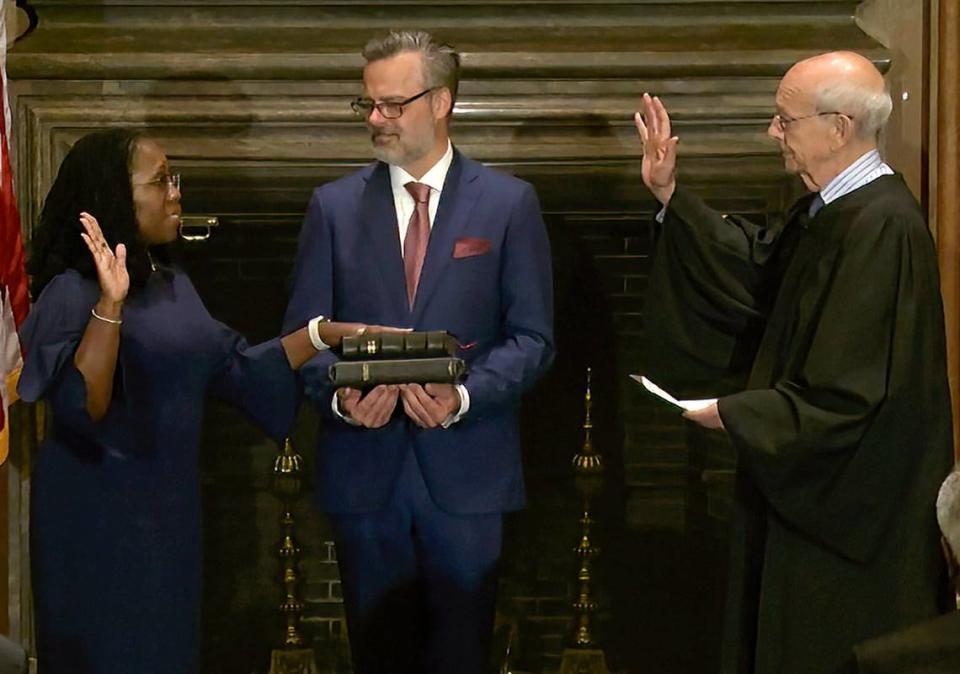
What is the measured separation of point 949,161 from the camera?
4.36 meters

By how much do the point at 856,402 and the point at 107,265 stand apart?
158cm

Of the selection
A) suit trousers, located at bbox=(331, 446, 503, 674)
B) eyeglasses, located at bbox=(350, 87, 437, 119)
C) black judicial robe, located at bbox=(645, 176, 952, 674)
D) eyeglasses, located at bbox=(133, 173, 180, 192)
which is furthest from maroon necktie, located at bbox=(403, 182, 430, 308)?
black judicial robe, located at bbox=(645, 176, 952, 674)

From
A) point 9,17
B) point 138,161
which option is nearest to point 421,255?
point 138,161

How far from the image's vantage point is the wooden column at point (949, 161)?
4359 mm

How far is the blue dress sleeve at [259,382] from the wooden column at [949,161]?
1803 mm

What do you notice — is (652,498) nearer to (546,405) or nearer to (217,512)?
(546,405)

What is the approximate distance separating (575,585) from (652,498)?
0.35 metres

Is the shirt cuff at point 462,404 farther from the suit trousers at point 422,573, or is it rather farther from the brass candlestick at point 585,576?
the brass candlestick at point 585,576

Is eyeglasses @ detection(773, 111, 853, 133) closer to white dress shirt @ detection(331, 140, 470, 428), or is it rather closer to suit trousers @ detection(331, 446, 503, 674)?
white dress shirt @ detection(331, 140, 470, 428)

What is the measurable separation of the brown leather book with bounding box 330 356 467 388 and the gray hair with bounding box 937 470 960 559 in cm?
105

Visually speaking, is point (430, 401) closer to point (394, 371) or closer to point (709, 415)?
point (394, 371)

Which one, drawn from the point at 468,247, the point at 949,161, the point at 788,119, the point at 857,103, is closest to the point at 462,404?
the point at 468,247

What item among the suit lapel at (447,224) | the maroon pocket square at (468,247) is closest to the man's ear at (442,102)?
the suit lapel at (447,224)

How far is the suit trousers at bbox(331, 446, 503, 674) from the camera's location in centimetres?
365
